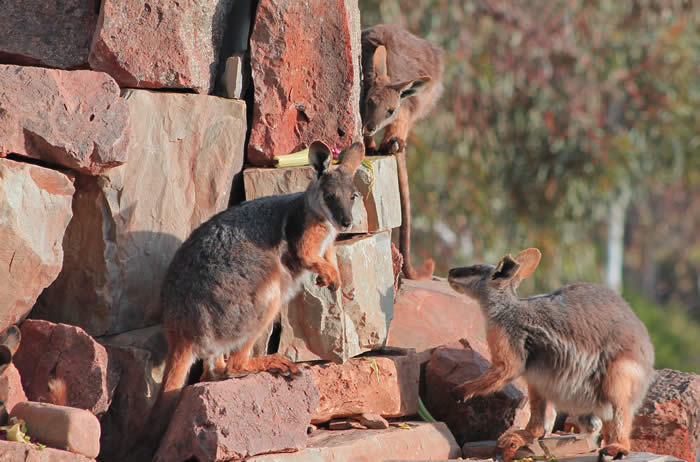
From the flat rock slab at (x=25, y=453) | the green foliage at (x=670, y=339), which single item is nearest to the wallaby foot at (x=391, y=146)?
the flat rock slab at (x=25, y=453)

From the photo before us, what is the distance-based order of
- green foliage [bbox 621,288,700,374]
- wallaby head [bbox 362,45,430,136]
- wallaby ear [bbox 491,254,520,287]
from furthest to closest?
1. green foliage [bbox 621,288,700,374]
2. wallaby head [bbox 362,45,430,136]
3. wallaby ear [bbox 491,254,520,287]

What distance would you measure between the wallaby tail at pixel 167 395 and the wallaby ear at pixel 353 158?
4.11 ft

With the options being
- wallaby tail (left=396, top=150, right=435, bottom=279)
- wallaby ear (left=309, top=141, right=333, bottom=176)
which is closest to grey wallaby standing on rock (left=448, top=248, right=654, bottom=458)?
wallaby ear (left=309, top=141, right=333, bottom=176)

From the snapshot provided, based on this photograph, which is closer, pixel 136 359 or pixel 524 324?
pixel 136 359

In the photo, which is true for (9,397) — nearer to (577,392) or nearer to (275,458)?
(275,458)

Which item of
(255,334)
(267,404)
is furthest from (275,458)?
(255,334)

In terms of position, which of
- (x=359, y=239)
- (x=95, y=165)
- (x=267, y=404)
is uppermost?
(x=95, y=165)

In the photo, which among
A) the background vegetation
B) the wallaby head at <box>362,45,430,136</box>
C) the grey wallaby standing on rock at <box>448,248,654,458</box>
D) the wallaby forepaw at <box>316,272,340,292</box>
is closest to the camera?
the wallaby forepaw at <box>316,272,340,292</box>

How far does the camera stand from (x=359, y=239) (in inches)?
228

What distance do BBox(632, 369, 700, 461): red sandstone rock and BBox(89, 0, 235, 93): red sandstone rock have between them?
321 centimetres

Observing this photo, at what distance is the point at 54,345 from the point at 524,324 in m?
2.45

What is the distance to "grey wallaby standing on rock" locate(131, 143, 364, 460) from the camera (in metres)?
4.83

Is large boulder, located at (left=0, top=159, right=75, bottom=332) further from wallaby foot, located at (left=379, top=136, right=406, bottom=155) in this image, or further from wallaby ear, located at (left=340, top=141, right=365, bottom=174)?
wallaby foot, located at (left=379, top=136, right=406, bottom=155)

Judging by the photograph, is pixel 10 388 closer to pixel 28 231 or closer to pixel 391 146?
pixel 28 231
